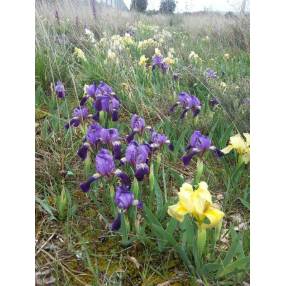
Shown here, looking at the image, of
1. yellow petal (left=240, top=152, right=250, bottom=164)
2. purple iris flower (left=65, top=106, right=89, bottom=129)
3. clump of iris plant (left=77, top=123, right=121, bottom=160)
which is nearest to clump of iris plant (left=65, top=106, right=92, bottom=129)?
purple iris flower (left=65, top=106, right=89, bottom=129)

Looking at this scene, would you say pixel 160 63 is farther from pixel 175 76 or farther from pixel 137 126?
pixel 137 126

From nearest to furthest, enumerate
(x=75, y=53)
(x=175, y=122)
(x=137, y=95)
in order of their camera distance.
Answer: (x=175, y=122) < (x=137, y=95) < (x=75, y=53)

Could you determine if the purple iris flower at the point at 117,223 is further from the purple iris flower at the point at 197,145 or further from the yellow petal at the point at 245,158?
the yellow petal at the point at 245,158

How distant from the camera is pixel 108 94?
1.88 m

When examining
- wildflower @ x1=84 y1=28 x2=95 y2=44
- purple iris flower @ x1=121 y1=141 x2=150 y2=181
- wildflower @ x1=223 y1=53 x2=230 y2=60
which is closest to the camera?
purple iris flower @ x1=121 y1=141 x2=150 y2=181

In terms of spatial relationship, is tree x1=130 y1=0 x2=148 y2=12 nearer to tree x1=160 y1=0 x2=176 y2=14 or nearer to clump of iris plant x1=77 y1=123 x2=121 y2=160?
tree x1=160 y1=0 x2=176 y2=14

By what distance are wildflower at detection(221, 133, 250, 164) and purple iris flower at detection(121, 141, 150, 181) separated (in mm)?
323

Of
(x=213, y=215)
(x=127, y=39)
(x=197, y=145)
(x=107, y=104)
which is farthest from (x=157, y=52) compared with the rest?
(x=213, y=215)

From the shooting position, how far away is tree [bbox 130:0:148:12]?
5.82 ft

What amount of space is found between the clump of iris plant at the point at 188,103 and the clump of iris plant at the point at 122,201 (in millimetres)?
529

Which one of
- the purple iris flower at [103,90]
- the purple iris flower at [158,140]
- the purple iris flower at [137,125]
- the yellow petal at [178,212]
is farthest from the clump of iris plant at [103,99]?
the yellow petal at [178,212]
